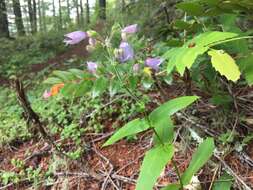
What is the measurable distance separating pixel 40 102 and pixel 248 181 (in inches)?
102

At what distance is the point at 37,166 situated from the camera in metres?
2.94

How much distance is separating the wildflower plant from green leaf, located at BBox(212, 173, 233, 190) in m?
0.20

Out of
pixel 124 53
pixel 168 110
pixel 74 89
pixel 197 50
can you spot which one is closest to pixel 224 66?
pixel 197 50

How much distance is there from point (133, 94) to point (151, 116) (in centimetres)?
24

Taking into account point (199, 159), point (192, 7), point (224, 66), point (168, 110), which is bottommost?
point (199, 159)

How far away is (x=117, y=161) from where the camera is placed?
2.66 meters

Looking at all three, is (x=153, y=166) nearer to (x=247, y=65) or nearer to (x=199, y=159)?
(x=199, y=159)

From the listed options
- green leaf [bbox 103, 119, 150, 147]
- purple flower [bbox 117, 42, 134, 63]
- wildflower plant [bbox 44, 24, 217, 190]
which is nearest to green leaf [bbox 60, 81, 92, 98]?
wildflower plant [bbox 44, 24, 217, 190]

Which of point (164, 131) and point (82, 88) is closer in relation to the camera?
point (164, 131)

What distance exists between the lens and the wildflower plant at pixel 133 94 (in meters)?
1.48

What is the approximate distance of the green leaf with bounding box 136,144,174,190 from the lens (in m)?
1.41

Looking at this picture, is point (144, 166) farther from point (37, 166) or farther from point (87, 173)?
point (37, 166)

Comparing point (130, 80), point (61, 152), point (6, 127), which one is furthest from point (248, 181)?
Answer: point (6, 127)

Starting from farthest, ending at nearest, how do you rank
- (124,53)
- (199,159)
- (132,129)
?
1. (124,53)
2. (199,159)
3. (132,129)
